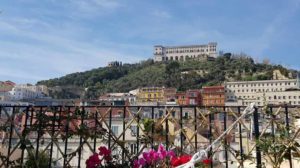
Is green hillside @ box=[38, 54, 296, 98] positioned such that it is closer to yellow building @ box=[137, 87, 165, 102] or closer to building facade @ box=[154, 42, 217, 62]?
building facade @ box=[154, 42, 217, 62]

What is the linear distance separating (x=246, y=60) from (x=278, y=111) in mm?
104185

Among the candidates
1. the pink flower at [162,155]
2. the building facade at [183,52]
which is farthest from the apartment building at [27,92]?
the pink flower at [162,155]

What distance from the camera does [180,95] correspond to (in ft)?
242

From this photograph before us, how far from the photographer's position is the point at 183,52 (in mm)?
114438

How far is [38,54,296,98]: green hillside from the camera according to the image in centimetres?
9219

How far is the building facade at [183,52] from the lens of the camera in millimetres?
111769

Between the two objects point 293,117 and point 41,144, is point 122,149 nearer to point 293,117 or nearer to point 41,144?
point 41,144

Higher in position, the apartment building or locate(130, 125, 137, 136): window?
the apartment building

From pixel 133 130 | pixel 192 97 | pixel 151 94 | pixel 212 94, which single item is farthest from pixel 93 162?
pixel 151 94

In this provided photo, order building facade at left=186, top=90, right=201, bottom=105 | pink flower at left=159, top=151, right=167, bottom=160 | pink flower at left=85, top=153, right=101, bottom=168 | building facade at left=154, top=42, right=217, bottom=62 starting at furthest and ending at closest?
1. building facade at left=154, top=42, right=217, bottom=62
2. building facade at left=186, top=90, right=201, bottom=105
3. pink flower at left=85, top=153, right=101, bottom=168
4. pink flower at left=159, top=151, right=167, bottom=160

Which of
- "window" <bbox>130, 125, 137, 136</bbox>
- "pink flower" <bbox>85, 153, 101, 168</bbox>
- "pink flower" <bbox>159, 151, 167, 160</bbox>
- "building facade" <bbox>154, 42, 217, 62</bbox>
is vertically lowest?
"pink flower" <bbox>85, 153, 101, 168</bbox>

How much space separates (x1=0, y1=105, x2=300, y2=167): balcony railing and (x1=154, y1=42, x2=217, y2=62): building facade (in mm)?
107684

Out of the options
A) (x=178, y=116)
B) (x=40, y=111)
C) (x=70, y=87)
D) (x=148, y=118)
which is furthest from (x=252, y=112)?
(x=70, y=87)

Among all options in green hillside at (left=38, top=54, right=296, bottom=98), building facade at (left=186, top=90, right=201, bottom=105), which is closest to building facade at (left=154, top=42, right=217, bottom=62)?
green hillside at (left=38, top=54, right=296, bottom=98)
